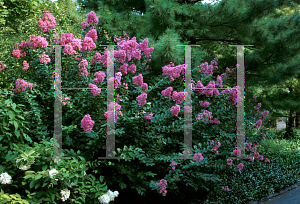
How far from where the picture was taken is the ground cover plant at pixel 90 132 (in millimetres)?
2010

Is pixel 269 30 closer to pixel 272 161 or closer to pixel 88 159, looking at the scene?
pixel 272 161

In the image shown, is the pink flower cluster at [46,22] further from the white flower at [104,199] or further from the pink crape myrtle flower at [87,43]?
the white flower at [104,199]

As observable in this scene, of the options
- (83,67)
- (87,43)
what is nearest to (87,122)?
(83,67)

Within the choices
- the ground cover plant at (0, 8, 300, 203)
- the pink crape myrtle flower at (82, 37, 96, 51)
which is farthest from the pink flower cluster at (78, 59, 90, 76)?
the pink crape myrtle flower at (82, 37, 96, 51)

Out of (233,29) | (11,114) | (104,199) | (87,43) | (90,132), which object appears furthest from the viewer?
(233,29)

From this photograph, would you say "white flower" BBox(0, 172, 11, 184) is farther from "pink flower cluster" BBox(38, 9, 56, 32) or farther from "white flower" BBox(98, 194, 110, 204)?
"pink flower cluster" BBox(38, 9, 56, 32)

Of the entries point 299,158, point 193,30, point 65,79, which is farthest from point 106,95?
point 299,158

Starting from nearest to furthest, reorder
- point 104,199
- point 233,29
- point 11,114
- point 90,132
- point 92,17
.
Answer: point 11,114, point 104,199, point 90,132, point 92,17, point 233,29

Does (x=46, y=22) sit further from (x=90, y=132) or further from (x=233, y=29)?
(x=233, y=29)

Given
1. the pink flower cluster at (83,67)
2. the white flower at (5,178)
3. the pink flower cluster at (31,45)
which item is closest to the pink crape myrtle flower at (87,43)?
the pink flower cluster at (83,67)

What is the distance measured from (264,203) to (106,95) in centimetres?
288

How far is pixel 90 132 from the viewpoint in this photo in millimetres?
2424

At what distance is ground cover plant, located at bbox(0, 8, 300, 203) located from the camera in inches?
79.1

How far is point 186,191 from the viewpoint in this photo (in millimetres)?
3441
